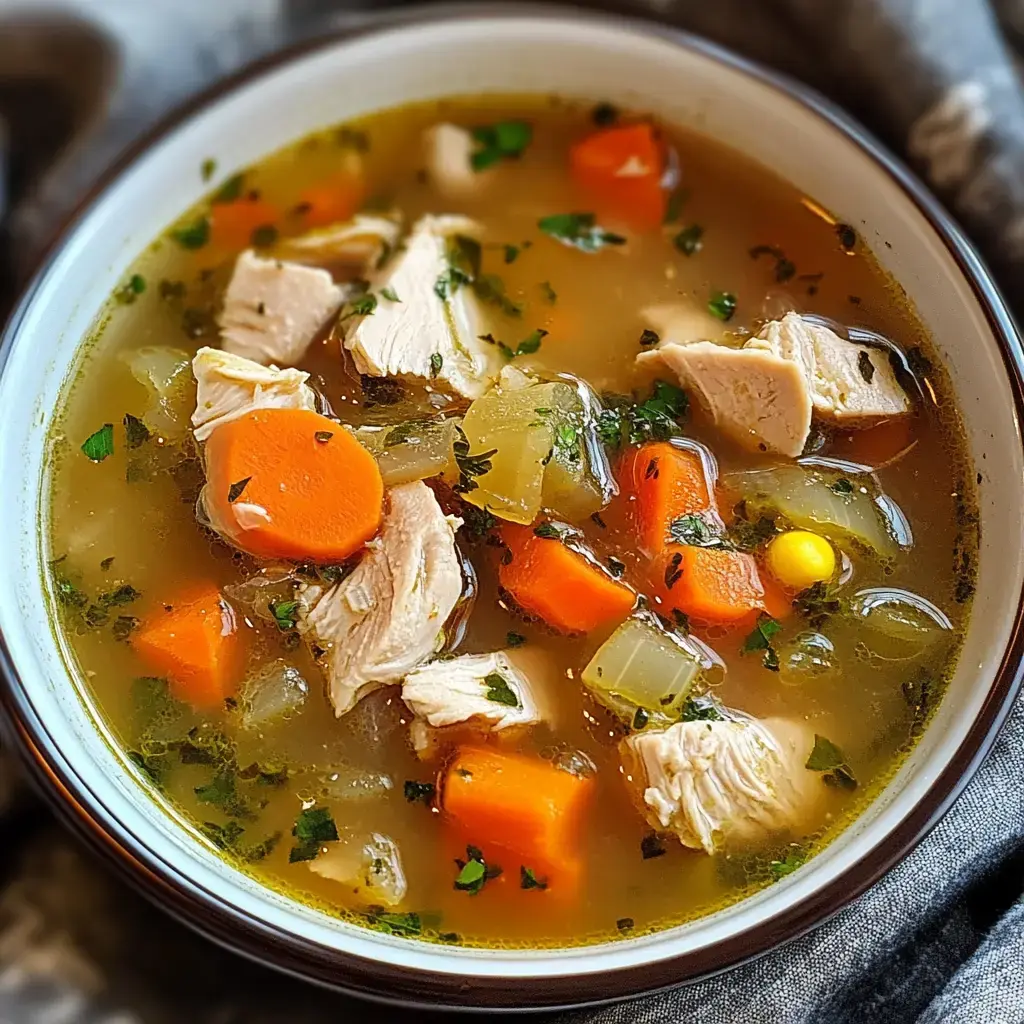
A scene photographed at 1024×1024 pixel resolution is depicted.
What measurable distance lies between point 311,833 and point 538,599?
1.86 ft

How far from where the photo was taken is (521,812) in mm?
2021

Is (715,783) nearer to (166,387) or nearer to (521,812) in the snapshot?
(521,812)

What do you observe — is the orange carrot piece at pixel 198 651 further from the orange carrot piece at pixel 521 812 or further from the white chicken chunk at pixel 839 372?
the white chicken chunk at pixel 839 372

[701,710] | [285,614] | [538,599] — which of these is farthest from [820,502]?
[285,614]

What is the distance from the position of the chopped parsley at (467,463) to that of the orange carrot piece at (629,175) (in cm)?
73

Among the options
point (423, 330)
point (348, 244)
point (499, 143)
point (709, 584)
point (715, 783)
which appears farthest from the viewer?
point (499, 143)

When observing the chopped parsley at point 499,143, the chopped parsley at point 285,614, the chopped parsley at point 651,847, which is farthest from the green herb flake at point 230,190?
the chopped parsley at point 651,847

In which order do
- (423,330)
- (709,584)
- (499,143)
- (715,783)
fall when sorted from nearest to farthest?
(715,783), (709,584), (423,330), (499,143)

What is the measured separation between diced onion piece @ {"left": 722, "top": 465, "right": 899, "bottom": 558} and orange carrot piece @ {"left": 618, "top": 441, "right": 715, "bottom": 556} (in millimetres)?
65

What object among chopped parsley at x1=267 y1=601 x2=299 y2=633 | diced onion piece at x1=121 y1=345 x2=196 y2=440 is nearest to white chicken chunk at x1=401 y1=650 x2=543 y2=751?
chopped parsley at x1=267 y1=601 x2=299 y2=633

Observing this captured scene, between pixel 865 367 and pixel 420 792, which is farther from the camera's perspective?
pixel 865 367

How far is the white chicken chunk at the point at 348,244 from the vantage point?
8.27 ft

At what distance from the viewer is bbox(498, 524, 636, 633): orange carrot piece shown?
84.3 inches

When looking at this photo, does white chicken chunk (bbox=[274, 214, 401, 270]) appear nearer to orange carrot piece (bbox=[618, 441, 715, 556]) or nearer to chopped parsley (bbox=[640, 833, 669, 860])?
orange carrot piece (bbox=[618, 441, 715, 556])
